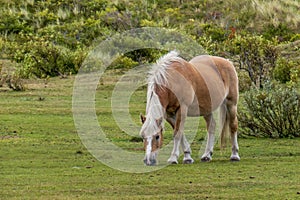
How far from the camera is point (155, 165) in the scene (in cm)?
1225

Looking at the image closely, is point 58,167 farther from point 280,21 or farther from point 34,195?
point 280,21

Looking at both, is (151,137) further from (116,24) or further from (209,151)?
(116,24)

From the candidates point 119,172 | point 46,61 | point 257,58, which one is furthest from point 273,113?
point 46,61

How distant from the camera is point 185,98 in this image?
12.9 meters

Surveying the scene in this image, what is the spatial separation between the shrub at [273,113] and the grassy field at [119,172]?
479 millimetres

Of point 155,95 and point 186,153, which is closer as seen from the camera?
point 155,95

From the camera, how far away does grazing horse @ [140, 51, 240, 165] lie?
12227 millimetres

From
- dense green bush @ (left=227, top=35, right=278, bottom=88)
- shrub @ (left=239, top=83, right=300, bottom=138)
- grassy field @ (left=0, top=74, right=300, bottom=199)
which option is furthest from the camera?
dense green bush @ (left=227, top=35, right=278, bottom=88)

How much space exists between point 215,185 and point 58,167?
9.95ft

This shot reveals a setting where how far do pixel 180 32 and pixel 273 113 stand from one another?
19.3 metres

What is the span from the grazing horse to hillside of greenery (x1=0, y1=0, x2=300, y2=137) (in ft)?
10.3

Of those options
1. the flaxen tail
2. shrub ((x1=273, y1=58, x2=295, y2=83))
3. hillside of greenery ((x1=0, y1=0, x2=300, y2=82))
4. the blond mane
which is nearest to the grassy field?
the flaxen tail

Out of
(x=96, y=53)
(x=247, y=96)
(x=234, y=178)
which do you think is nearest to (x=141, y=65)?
(x=96, y=53)

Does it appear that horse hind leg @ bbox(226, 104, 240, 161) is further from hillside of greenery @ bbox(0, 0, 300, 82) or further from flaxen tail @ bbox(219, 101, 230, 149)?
hillside of greenery @ bbox(0, 0, 300, 82)
